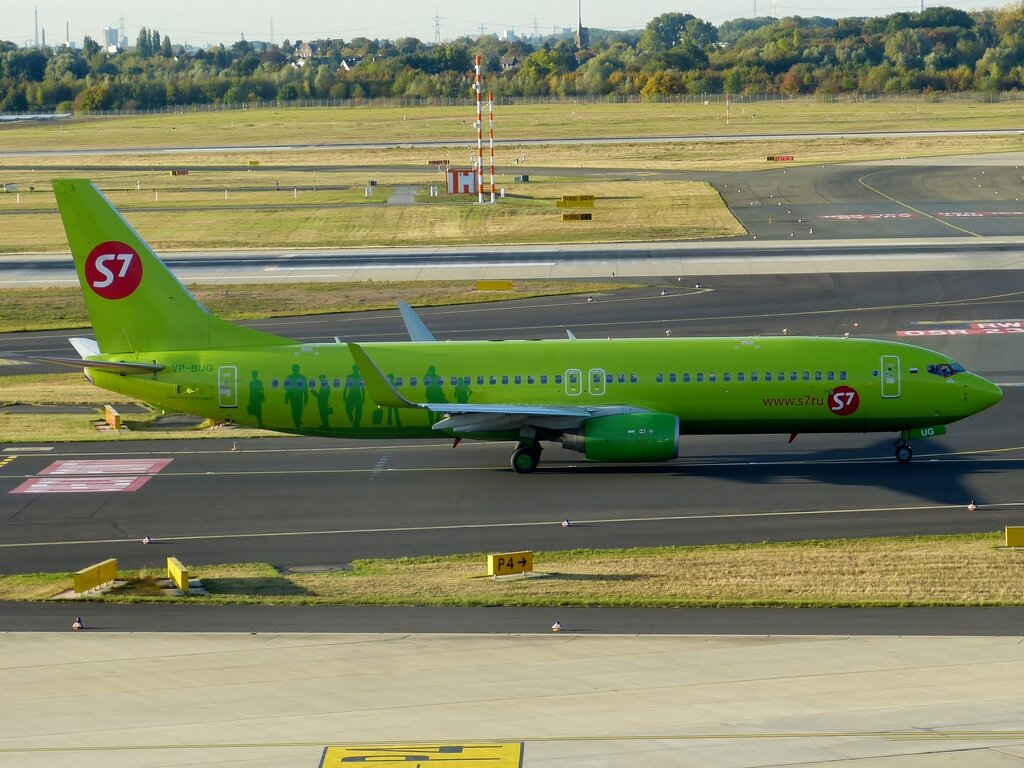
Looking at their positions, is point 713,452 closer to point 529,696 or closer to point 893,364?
point 893,364

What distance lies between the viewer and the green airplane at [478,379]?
45.7 meters

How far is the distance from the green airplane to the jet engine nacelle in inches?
18.5

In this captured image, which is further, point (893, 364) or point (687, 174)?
Result: point (687, 174)

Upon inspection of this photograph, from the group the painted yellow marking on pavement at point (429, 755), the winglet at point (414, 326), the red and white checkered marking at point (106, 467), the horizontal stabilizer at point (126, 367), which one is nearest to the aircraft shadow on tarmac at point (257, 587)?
the painted yellow marking on pavement at point (429, 755)

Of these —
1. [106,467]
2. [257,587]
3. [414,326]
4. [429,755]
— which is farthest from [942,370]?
[106,467]

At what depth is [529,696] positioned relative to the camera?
27.2 m

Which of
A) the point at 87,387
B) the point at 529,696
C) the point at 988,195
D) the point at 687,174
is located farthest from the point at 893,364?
the point at 687,174

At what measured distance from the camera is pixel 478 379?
46.2 metres

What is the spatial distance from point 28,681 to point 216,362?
1894cm

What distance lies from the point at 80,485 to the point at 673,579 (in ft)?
70.9

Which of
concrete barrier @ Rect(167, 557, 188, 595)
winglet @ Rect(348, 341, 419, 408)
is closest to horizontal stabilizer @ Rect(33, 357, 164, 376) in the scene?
winglet @ Rect(348, 341, 419, 408)

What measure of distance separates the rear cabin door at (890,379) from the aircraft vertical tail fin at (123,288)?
22186 mm

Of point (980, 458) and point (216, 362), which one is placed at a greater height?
point (216, 362)

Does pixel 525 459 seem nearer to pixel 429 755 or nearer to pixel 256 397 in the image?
pixel 256 397
